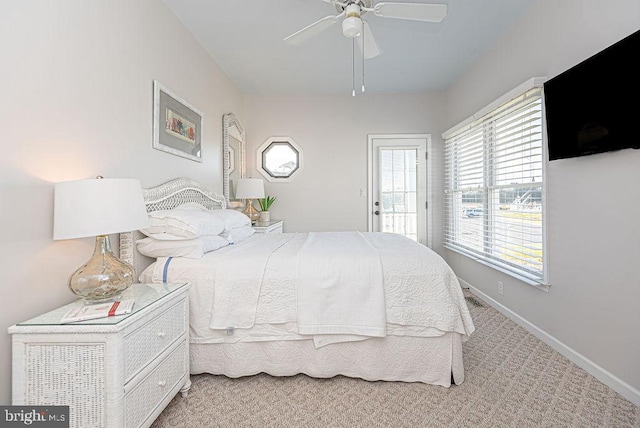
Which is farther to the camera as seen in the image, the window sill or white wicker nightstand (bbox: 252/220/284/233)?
white wicker nightstand (bbox: 252/220/284/233)

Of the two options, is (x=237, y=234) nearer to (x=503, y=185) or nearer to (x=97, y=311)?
(x=97, y=311)

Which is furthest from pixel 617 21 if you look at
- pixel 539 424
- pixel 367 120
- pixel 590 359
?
pixel 367 120

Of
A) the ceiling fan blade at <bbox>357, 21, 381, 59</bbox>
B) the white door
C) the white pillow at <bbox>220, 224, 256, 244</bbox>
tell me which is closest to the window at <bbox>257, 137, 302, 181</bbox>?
the white door

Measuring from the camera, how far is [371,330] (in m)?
1.71

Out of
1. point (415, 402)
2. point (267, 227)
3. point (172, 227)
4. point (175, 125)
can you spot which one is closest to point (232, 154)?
point (267, 227)

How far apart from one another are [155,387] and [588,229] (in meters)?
2.64

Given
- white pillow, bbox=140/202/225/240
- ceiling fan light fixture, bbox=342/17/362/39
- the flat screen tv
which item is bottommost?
white pillow, bbox=140/202/225/240

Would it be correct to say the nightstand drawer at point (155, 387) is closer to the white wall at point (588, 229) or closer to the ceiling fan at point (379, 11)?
the ceiling fan at point (379, 11)

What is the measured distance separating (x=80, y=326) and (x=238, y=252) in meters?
0.96

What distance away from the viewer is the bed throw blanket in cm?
173

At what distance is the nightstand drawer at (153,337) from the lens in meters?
1.23

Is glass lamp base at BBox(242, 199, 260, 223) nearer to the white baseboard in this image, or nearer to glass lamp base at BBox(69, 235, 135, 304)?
glass lamp base at BBox(69, 235, 135, 304)

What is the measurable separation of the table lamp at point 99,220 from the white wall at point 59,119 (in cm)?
14

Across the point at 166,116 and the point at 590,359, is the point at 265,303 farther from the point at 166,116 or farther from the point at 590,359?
the point at 590,359
